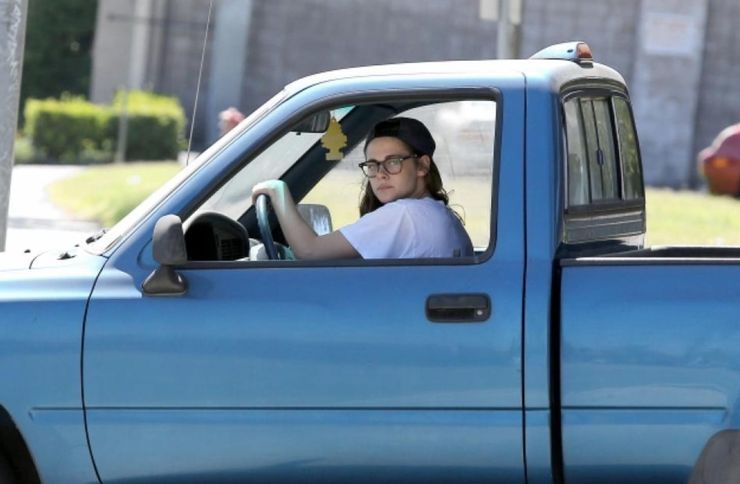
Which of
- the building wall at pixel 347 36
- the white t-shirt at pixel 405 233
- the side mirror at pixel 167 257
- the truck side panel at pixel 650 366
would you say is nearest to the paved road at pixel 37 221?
the white t-shirt at pixel 405 233

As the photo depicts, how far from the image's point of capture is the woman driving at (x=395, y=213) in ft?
16.3

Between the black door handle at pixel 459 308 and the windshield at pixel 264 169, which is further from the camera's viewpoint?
the windshield at pixel 264 169

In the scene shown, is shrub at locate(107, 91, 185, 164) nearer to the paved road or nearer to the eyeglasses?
the paved road

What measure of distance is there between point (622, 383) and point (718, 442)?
0.29 meters

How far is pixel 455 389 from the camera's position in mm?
4508

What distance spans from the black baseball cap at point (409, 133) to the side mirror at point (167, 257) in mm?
829

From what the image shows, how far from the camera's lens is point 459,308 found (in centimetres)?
454

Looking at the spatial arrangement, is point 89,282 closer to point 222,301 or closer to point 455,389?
point 222,301

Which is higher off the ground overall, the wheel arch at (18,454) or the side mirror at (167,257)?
Result: the side mirror at (167,257)

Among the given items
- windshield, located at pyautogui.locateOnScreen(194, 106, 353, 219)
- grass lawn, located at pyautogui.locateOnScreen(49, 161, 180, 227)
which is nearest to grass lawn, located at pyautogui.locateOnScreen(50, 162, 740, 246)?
grass lawn, located at pyautogui.locateOnScreen(49, 161, 180, 227)

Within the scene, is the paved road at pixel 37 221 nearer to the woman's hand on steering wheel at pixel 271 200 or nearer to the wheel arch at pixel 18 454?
the woman's hand on steering wheel at pixel 271 200

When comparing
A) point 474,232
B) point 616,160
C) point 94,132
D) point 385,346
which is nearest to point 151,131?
point 94,132

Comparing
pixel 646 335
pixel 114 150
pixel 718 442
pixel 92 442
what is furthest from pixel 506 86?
pixel 114 150

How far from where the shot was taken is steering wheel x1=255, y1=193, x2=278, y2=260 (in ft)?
17.0
